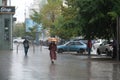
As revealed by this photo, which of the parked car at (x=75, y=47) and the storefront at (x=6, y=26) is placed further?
the storefront at (x=6, y=26)

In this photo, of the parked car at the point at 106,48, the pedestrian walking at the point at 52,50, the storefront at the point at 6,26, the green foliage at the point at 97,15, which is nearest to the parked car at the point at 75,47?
the parked car at the point at 106,48

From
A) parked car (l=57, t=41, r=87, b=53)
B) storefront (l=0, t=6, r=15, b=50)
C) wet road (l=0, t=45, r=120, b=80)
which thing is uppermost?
storefront (l=0, t=6, r=15, b=50)

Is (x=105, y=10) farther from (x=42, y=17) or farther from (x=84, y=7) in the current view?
(x=42, y=17)

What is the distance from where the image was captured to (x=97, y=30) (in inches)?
1253

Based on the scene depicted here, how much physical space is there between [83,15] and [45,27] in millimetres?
43653

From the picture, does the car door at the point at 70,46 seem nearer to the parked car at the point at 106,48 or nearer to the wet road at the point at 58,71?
the parked car at the point at 106,48

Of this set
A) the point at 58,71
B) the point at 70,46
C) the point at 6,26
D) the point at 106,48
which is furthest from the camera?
the point at 6,26

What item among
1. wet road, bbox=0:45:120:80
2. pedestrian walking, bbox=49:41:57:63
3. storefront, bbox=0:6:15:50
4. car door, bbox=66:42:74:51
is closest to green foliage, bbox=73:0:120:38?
pedestrian walking, bbox=49:41:57:63

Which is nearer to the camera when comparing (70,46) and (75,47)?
(75,47)

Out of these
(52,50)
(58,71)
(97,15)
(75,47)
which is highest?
(97,15)

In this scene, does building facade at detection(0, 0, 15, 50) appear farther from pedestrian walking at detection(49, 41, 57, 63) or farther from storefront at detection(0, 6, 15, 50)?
pedestrian walking at detection(49, 41, 57, 63)

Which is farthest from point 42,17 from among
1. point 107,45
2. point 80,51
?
point 107,45

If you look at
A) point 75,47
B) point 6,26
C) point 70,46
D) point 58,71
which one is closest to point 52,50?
point 58,71

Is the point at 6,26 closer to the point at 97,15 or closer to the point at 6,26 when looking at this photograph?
the point at 6,26
